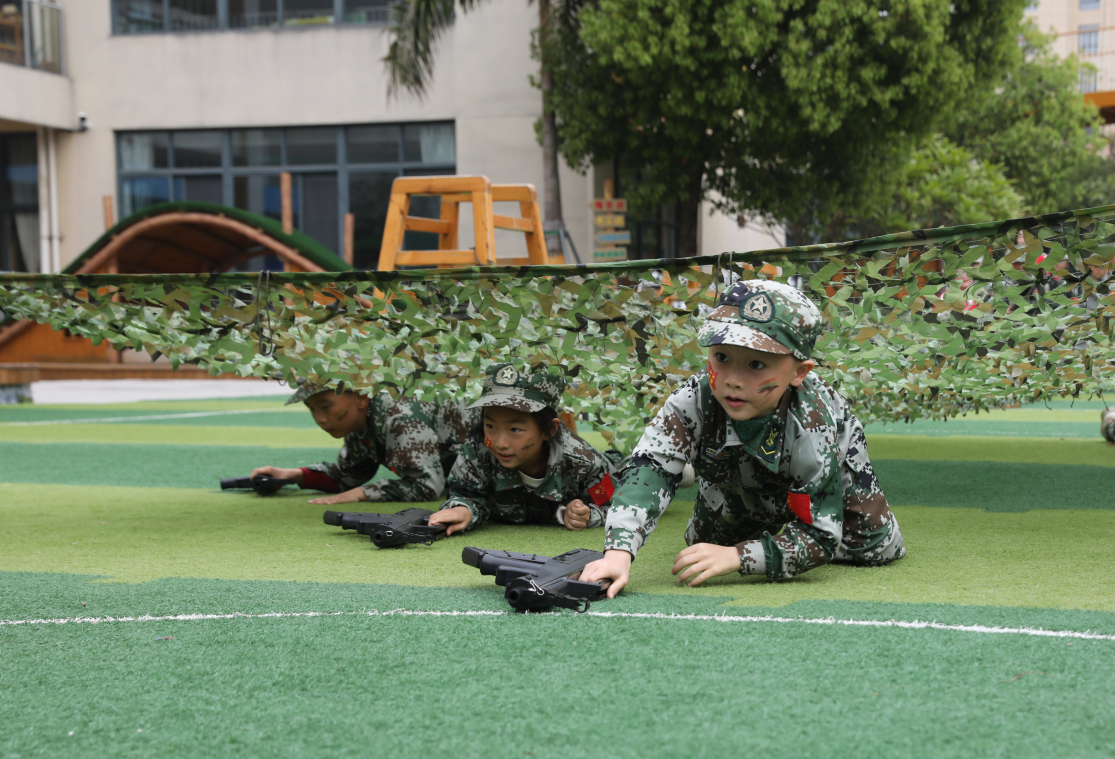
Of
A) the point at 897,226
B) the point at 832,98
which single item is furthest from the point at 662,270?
the point at 897,226

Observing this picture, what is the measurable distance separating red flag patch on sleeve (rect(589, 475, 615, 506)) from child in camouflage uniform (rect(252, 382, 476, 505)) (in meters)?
0.85

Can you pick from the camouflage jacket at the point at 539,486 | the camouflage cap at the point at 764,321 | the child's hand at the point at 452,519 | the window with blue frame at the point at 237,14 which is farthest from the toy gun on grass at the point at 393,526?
the window with blue frame at the point at 237,14

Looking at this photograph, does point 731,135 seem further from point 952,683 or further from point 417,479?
point 952,683

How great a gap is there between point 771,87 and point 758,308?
13.7m

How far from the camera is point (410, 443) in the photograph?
16.3 feet

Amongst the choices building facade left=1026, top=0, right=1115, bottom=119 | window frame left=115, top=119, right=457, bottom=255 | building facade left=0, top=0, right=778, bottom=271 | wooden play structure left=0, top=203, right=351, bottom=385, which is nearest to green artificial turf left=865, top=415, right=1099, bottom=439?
building facade left=1026, top=0, right=1115, bottom=119

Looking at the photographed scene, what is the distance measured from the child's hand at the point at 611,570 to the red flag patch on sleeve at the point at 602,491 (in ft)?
4.84

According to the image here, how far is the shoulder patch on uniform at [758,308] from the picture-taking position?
9.25 ft

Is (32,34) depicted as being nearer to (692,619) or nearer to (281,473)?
(281,473)

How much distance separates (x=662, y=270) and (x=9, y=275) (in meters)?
2.77

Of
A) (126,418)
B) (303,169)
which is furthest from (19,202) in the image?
(126,418)

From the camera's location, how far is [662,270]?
3982mm

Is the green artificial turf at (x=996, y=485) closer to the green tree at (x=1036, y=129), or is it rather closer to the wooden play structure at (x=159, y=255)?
the wooden play structure at (x=159, y=255)

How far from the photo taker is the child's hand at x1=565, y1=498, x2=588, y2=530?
14.2ft
